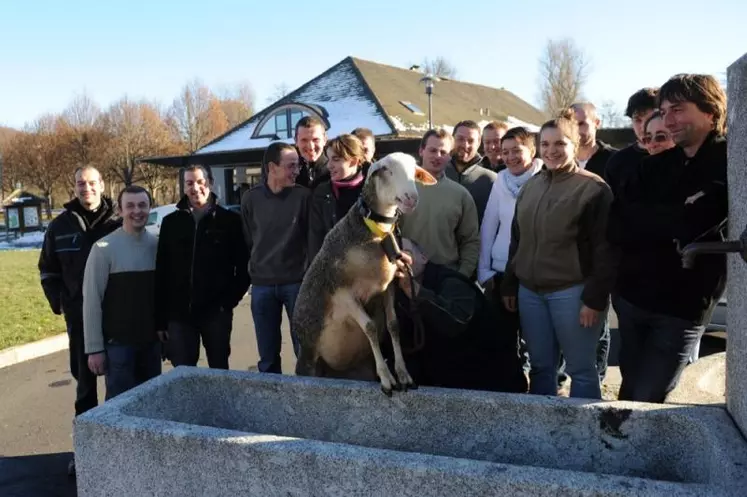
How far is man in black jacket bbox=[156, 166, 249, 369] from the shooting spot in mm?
3822

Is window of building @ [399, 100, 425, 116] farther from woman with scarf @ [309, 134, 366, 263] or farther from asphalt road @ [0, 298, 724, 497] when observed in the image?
woman with scarf @ [309, 134, 366, 263]

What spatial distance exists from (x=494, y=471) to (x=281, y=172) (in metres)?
2.74

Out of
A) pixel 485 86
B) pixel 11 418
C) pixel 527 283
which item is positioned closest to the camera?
pixel 527 283

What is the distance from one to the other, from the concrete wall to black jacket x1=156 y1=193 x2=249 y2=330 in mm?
2953

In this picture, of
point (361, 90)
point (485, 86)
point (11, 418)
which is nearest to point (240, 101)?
point (485, 86)

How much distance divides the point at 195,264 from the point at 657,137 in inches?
113

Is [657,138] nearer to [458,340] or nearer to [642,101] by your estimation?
[642,101]

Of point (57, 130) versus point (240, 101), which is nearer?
point (57, 130)

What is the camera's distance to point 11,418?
16.0 feet

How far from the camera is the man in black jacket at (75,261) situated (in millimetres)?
3924

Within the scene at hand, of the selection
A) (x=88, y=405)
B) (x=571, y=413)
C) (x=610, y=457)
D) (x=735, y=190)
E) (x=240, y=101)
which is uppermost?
(x=240, y=101)

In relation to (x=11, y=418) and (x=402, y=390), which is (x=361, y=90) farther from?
(x=402, y=390)

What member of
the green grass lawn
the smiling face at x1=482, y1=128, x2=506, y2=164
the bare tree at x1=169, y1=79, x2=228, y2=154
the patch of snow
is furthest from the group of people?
the bare tree at x1=169, y1=79, x2=228, y2=154

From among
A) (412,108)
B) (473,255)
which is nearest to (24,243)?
(412,108)
